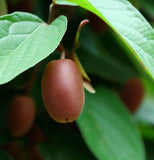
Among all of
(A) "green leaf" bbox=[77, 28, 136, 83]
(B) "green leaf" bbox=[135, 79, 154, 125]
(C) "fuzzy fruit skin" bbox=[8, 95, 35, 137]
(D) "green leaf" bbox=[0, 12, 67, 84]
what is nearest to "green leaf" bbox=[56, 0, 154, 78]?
(D) "green leaf" bbox=[0, 12, 67, 84]

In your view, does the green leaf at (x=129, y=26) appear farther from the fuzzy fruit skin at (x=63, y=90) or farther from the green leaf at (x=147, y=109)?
the green leaf at (x=147, y=109)

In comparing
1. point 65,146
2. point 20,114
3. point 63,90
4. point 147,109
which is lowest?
point 147,109

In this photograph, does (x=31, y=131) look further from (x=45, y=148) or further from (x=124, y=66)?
(x=124, y=66)

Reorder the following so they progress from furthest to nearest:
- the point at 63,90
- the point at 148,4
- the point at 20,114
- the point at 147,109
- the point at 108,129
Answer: the point at 147,109 < the point at 148,4 < the point at 108,129 < the point at 20,114 < the point at 63,90

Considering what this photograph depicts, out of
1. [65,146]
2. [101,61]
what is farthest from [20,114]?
[101,61]

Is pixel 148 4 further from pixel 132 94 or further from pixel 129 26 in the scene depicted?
pixel 129 26

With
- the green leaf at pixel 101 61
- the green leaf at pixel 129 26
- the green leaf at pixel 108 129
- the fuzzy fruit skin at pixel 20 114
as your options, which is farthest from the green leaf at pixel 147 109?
the green leaf at pixel 129 26
